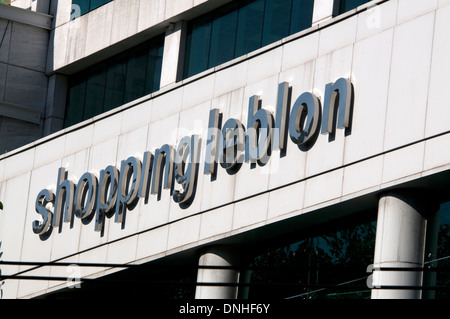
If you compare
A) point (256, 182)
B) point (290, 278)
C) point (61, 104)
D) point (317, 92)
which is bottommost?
point (290, 278)

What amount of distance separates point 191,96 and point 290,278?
5547 mm

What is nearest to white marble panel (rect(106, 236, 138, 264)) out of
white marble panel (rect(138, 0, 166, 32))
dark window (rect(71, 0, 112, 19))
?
white marble panel (rect(138, 0, 166, 32))

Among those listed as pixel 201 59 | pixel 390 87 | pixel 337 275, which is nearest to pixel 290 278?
pixel 337 275

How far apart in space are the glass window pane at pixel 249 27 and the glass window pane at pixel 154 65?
3.88 metres

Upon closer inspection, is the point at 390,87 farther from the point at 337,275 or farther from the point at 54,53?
the point at 54,53

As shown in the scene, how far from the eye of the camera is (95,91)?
37.5 meters

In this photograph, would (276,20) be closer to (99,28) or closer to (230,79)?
(230,79)

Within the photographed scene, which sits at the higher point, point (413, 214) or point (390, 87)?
point (390, 87)

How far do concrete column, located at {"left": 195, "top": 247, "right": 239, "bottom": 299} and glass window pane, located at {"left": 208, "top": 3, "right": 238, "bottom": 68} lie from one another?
19.4 ft

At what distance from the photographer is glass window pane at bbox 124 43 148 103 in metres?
35.2

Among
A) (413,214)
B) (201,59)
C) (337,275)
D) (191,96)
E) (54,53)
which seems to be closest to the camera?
(413,214)

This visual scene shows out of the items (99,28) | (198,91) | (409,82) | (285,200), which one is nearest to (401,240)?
(409,82)

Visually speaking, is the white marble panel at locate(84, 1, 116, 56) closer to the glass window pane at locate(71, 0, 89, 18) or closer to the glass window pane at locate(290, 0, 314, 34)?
the glass window pane at locate(71, 0, 89, 18)

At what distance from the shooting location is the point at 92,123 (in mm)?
33062
